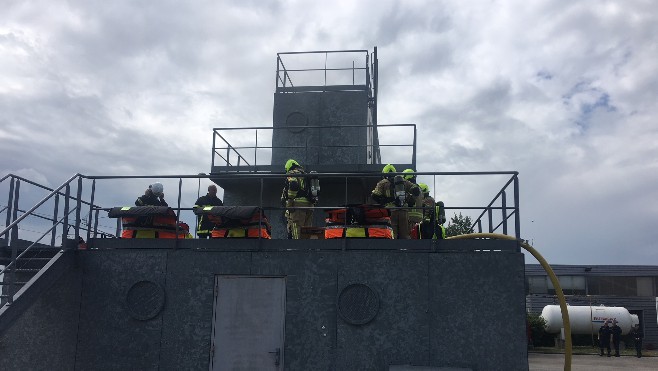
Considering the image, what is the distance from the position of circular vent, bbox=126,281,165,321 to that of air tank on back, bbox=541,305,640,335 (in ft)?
102

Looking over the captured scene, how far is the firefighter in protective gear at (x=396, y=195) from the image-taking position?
10555 mm

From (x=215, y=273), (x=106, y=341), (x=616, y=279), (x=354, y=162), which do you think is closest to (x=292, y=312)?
Result: (x=215, y=273)

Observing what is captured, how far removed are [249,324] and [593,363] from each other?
2291 cm

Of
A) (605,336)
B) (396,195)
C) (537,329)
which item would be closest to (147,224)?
(396,195)

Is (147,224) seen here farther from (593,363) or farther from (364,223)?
(593,363)

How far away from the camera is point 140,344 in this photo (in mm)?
10141

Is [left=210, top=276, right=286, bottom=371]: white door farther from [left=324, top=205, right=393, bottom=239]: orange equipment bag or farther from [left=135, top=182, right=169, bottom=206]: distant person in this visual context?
[left=135, top=182, right=169, bottom=206]: distant person

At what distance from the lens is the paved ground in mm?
24703

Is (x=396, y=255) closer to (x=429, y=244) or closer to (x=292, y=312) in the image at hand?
(x=429, y=244)

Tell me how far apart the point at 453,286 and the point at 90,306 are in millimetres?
6457

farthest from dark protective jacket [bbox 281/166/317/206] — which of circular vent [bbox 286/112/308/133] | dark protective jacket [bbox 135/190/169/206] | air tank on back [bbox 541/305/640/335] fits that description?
air tank on back [bbox 541/305/640/335]

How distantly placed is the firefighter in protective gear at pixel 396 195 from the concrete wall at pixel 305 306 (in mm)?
1080

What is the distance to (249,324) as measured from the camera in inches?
392

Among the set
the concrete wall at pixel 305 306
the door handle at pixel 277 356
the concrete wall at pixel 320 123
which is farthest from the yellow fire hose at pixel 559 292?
the concrete wall at pixel 320 123
